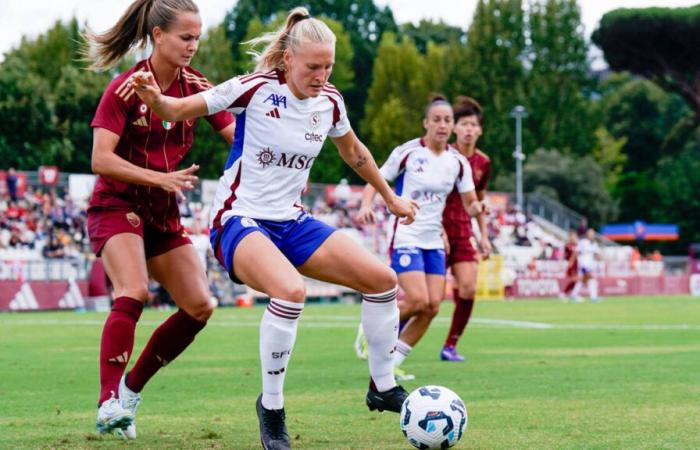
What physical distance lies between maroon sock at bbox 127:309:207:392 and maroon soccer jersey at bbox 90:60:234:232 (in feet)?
1.96

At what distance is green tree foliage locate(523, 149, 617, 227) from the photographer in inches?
2837

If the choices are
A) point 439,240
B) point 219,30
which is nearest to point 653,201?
point 219,30

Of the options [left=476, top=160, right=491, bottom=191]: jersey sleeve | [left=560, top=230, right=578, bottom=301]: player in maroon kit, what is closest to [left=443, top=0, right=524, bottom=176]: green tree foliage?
[left=560, top=230, right=578, bottom=301]: player in maroon kit

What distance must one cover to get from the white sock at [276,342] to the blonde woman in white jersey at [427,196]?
5319 millimetres

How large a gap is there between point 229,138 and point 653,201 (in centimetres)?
7571

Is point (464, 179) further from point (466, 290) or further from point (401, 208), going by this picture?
point (401, 208)

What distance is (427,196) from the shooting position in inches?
471

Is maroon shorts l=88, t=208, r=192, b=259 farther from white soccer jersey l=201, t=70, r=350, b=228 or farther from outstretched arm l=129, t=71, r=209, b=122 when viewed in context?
outstretched arm l=129, t=71, r=209, b=122

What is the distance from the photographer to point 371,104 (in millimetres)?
81062

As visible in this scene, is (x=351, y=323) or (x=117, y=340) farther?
(x=351, y=323)

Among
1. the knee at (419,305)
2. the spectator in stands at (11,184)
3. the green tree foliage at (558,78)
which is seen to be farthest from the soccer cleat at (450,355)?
the green tree foliage at (558,78)

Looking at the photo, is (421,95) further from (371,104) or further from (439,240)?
(439,240)

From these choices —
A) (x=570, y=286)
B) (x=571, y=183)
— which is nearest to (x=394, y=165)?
(x=570, y=286)

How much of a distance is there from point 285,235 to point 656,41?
8381cm
